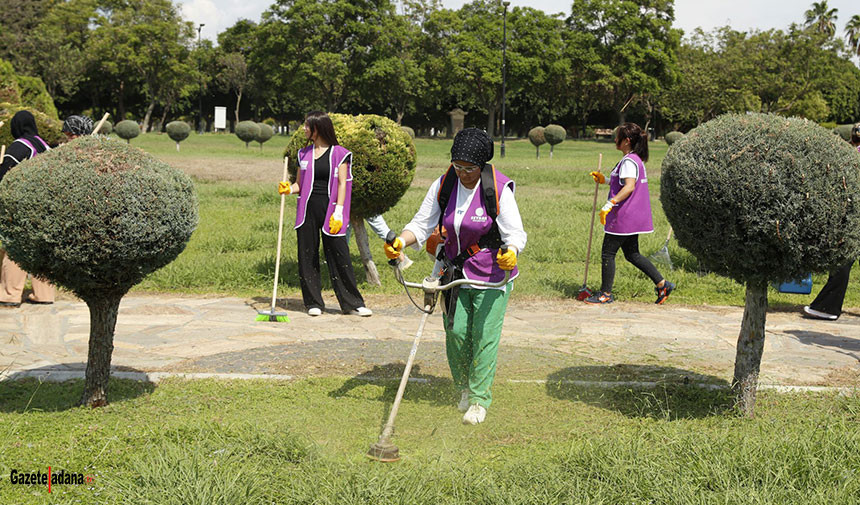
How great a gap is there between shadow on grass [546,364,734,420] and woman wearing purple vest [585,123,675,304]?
2.53 m

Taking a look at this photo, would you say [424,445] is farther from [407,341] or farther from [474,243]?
[407,341]

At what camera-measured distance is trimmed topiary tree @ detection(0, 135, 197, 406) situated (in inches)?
169

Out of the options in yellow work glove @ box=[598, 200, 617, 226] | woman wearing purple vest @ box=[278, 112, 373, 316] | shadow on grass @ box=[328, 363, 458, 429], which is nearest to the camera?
shadow on grass @ box=[328, 363, 458, 429]

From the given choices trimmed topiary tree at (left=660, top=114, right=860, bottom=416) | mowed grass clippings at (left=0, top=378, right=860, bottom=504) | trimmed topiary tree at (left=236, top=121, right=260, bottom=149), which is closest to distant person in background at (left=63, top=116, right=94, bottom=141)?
mowed grass clippings at (left=0, top=378, right=860, bottom=504)

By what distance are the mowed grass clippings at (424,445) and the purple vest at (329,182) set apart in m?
2.52

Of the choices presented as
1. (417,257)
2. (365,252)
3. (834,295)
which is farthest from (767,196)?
(417,257)

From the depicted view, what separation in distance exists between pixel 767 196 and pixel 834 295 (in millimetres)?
4152

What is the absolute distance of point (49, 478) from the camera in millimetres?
3820

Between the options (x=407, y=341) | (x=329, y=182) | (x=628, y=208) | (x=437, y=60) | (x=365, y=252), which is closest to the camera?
(x=407, y=341)

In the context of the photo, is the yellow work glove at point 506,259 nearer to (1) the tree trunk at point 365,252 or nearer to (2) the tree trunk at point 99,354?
(2) the tree trunk at point 99,354

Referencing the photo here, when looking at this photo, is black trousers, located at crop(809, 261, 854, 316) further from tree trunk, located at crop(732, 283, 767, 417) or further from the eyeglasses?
the eyeglasses

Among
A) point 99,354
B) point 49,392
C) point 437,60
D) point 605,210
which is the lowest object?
point 49,392

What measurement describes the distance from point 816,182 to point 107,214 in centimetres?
378

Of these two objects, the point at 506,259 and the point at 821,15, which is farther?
the point at 821,15
